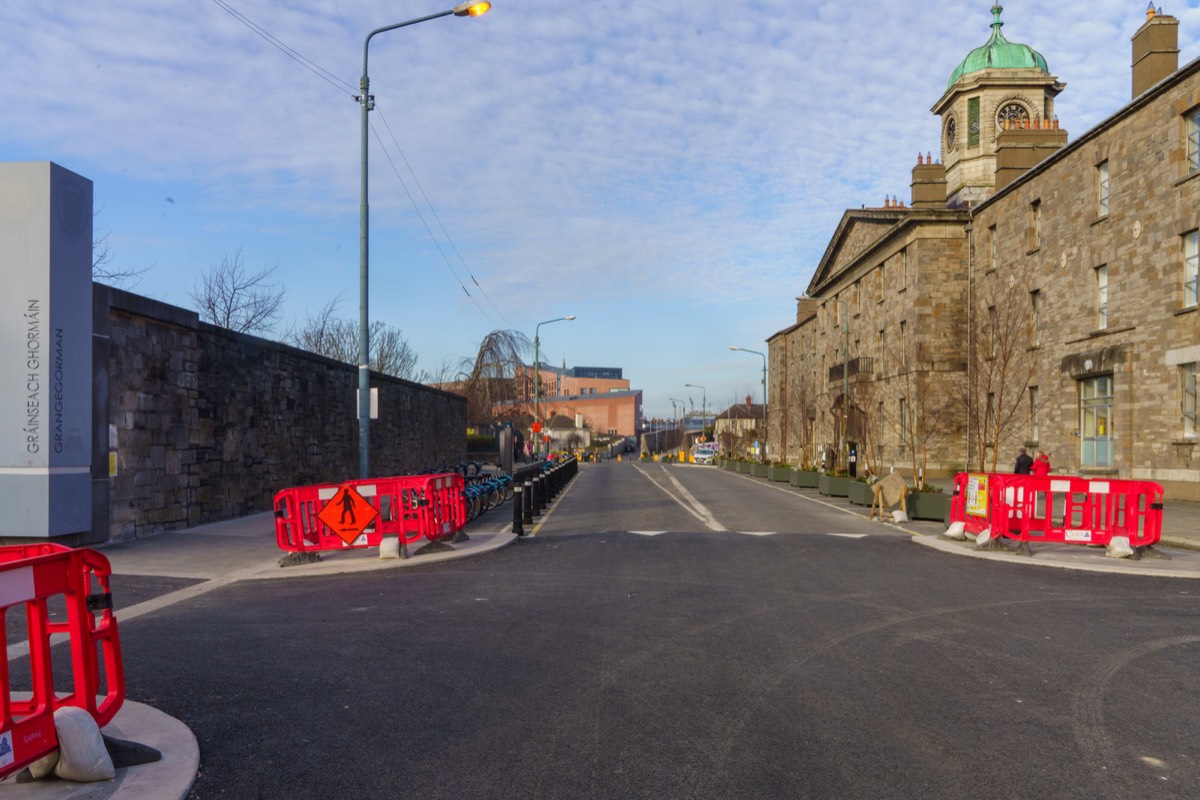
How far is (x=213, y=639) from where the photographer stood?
7.86 m

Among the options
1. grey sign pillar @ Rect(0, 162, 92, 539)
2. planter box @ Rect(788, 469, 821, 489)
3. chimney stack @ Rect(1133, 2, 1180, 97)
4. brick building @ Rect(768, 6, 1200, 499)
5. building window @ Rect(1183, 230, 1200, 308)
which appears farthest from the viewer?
planter box @ Rect(788, 469, 821, 489)

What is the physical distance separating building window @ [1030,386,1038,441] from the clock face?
20.8m

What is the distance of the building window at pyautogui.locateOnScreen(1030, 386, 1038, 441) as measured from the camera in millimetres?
33812

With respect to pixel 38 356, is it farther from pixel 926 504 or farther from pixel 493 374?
pixel 493 374

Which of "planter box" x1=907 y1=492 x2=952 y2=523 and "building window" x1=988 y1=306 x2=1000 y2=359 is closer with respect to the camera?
"planter box" x1=907 y1=492 x2=952 y2=523

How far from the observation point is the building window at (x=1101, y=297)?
29.0 metres

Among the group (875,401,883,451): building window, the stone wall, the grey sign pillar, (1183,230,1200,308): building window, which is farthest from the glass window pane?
the grey sign pillar

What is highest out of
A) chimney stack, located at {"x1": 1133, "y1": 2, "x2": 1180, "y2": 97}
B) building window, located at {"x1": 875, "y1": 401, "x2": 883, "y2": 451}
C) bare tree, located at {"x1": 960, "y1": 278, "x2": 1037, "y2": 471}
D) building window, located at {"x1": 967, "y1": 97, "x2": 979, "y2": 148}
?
building window, located at {"x1": 967, "y1": 97, "x2": 979, "y2": 148}

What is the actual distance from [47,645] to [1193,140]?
2796 cm

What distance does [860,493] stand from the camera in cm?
2666

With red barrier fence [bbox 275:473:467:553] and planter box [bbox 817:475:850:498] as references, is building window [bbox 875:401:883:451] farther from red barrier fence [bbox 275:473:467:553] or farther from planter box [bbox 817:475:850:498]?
red barrier fence [bbox 275:473:467:553]

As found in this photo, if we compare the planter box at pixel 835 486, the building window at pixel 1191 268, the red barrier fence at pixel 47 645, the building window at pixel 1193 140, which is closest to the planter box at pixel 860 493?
the planter box at pixel 835 486

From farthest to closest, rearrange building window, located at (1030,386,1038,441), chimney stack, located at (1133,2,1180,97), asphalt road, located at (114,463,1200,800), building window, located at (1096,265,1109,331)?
building window, located at (1030,386,1038,441) → building window, located at (1096,265,1109,331) → chimney stack, located at (1133,2,1180,97) → asphalt road, located at (114,463,1200,800)

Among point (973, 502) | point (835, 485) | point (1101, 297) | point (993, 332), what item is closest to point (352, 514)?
point (973, 502)
